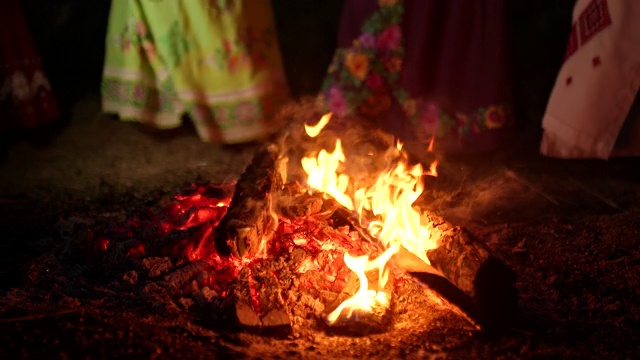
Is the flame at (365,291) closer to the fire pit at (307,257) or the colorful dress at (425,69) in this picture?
the fire pit at (307,257)

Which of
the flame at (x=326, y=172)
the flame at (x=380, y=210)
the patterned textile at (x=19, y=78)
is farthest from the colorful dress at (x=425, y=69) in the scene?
the patterned textile at (x=19, y=78)

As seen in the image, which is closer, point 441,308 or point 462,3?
point 441,308

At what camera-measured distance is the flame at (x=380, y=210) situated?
2811 mm

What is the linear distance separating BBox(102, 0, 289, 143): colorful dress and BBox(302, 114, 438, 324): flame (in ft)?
3.83

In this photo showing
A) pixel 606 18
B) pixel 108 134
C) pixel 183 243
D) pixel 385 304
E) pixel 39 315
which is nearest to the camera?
pixel 39 315

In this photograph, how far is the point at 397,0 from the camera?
417cm

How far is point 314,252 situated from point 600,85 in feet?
7.09

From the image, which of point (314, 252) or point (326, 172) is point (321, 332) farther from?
point (326, 172)

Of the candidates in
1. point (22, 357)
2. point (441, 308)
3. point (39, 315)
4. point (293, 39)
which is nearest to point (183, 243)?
point (39, 315)

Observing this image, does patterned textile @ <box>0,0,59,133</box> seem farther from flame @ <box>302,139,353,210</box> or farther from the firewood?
the firewood

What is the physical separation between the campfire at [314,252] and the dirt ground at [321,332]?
0.44 feet

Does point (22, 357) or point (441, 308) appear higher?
point (22, 357)

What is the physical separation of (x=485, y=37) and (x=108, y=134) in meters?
3.34

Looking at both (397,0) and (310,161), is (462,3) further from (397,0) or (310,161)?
(310,161)
